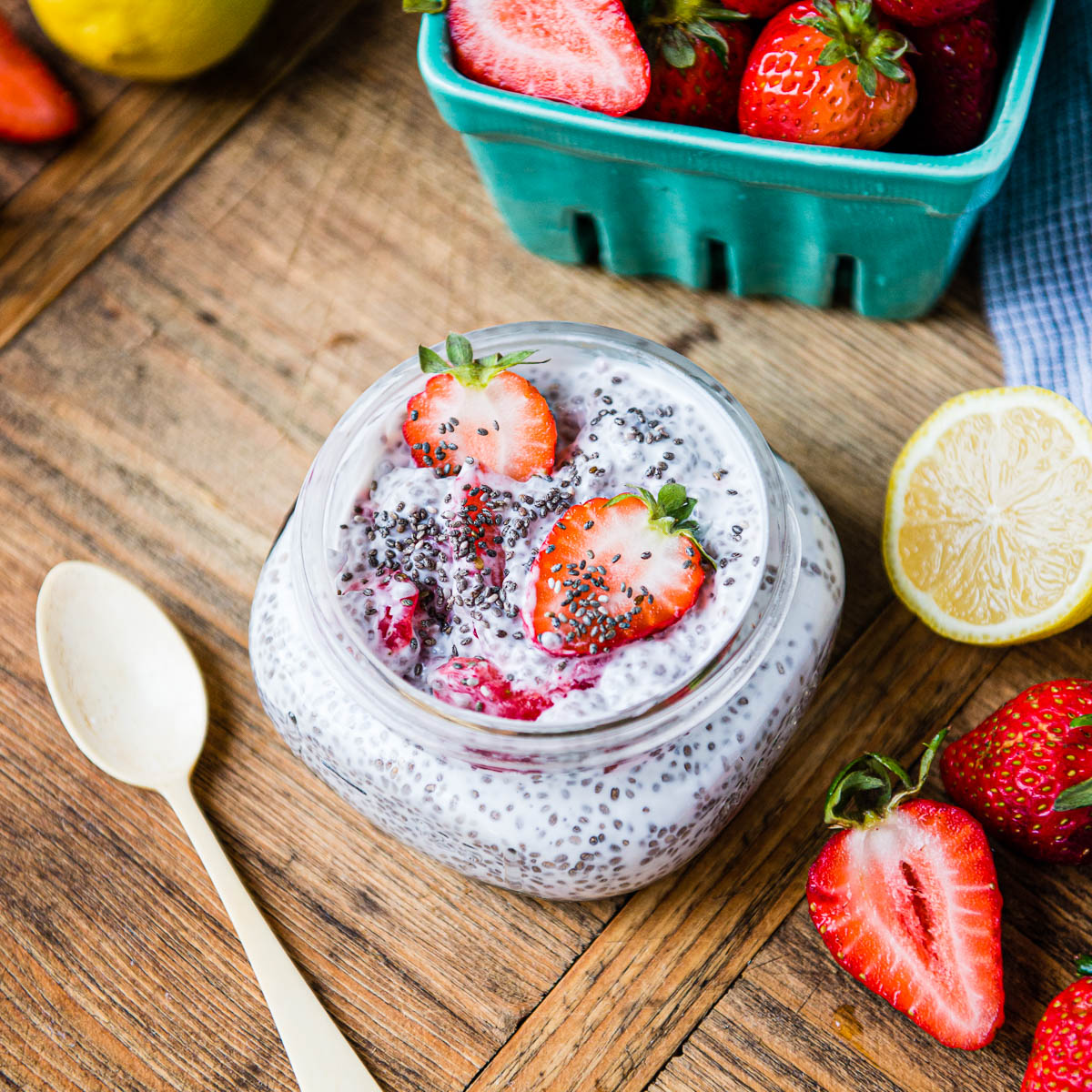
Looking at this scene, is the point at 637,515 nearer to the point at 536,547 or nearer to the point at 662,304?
the point at 536,547

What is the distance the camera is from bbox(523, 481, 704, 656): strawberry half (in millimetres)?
810

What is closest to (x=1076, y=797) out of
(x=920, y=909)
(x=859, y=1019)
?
(x=920, y=909)

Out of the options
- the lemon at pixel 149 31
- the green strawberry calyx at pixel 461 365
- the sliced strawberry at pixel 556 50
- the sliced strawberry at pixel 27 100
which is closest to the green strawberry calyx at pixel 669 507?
the green strawberry calyx at pixel 461 365

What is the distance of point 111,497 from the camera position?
3.68 feet

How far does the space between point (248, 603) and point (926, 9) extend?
0.76m

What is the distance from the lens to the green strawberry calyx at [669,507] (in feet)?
2.65

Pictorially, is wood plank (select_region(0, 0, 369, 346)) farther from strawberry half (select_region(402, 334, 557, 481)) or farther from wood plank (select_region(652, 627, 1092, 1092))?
wood plank (select_region(652, 627, 1092, 1092))

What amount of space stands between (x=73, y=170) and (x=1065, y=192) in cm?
100

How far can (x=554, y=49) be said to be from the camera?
96 centimetres

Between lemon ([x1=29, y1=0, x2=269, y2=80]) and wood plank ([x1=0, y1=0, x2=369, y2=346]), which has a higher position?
lemon ([x1=29, y1=0, x2=269, y2=80])

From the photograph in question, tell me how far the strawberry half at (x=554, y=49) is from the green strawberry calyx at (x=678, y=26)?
3 cm

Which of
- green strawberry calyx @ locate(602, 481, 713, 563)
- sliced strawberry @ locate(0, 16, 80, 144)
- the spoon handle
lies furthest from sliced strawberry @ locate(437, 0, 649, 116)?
the spoon handle

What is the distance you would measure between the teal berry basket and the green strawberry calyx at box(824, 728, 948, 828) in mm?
420

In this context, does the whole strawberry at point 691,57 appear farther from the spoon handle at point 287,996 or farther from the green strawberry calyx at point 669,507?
the spoon handle at point 287,996
